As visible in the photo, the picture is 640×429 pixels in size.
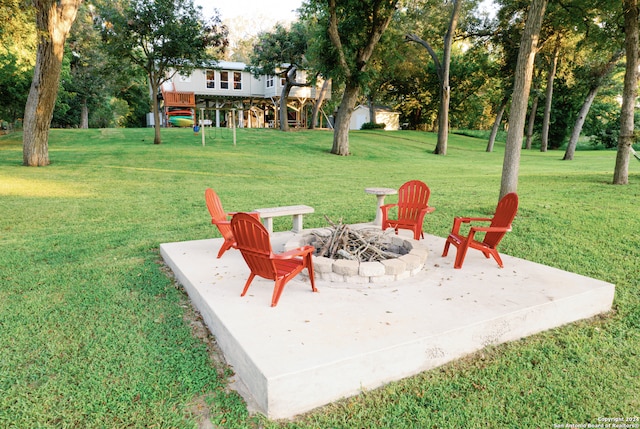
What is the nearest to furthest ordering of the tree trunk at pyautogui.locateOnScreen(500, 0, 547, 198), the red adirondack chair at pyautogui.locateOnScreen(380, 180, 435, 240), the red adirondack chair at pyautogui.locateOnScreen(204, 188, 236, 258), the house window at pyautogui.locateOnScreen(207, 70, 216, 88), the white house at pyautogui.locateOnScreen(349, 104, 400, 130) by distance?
1. the red adirondack chair at pyautogui.locateOnScreen(204, 188, 236, 258)
2. the red adirondack chair at pyautogui.locateOnScreen(380, 180, 435, 240)
3. the tree trunk at pyautogui.locateOnScreen(500, 0, 547, 198)
4. the house window at pyautogui.locateOnScreen(207, 70, 216, 88)
5. the white house at pyautogui.locateOnScreen(349, 104, 400, 130)

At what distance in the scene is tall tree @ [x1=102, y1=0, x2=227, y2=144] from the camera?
17391 millimetres

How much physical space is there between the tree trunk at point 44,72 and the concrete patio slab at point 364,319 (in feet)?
38.3

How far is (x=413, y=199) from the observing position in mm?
5766

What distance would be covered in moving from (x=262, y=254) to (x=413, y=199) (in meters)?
3.02

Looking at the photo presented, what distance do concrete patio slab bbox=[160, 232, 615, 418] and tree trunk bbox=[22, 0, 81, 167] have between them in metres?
11.7

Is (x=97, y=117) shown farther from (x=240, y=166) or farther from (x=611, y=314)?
(x=611, y=314)

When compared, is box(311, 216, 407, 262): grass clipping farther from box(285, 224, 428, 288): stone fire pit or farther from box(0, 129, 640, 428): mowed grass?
box(0, 129, 640, 428): mowed grass

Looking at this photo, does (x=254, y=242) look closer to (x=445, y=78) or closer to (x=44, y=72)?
(x=44, y=72)

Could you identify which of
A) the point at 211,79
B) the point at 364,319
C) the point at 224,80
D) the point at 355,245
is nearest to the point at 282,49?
the point at 224,80

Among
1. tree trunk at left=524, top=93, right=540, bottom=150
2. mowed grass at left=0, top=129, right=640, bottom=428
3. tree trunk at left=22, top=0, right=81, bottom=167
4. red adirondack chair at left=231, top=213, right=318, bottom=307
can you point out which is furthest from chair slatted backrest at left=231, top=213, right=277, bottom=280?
tree trunk at left=524, top=93, right=540, bottom=150

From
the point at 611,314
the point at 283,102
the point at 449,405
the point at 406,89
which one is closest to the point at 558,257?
the point at 611,314

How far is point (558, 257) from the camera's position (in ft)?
17.6

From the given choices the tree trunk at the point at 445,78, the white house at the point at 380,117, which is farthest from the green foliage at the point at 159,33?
the white house at the point at 380,117

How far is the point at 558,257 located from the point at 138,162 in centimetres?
1427
